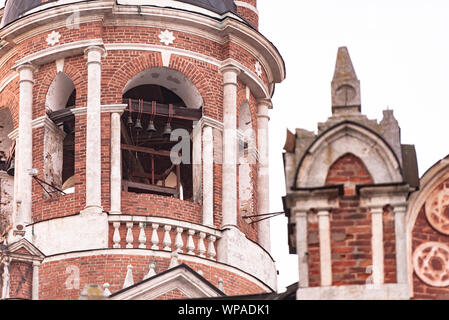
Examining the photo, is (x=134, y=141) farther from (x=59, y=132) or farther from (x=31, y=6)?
(x=31, y=6)

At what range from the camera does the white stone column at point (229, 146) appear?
38.4m

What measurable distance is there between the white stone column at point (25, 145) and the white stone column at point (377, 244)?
16723 millimetres

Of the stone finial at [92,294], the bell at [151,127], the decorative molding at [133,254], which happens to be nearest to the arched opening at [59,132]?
the bell at [151,127]

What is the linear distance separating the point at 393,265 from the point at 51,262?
16.3m

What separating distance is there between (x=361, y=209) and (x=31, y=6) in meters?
19.5

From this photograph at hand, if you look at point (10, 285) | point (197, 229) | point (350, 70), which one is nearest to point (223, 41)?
point (197, 229)

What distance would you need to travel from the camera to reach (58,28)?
39.2 metres

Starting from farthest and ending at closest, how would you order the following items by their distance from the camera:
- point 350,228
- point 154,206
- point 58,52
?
point 58,52, point 154,206, point 350,228

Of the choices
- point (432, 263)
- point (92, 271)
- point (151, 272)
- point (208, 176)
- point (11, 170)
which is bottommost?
point (432, 263)

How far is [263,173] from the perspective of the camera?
40.9m

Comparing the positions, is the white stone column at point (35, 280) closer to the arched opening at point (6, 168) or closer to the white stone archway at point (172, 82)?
the arched opening at point (6, 168)

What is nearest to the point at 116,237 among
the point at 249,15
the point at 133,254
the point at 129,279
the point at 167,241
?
the point at 133,254

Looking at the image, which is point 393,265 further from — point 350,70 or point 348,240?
point 350,70

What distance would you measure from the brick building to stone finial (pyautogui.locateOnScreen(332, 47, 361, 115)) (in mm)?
13
